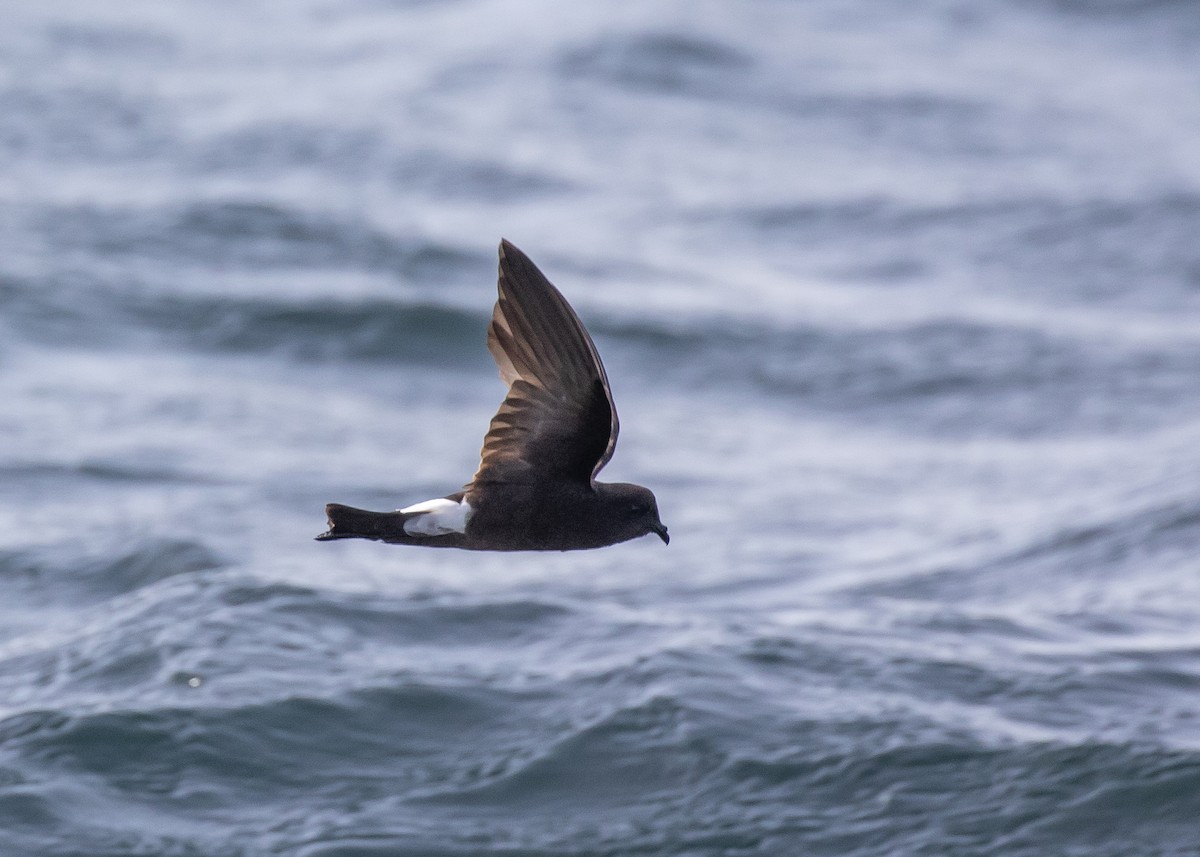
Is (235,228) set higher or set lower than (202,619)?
higher

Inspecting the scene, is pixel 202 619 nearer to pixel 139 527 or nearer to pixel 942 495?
pixel 139 527

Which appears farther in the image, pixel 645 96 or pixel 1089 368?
pixel 645 96

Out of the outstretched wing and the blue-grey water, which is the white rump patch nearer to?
the outstretched wing

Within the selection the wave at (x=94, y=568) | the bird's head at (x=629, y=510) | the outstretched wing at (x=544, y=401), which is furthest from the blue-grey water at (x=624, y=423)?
the outstretched wing at (x=544, y=401)

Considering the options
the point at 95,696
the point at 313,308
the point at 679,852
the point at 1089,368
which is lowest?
the point at 679,852

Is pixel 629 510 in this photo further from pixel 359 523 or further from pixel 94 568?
pixel 94 568

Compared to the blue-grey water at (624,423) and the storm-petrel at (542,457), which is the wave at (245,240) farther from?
the storm-petrel at (542,457)

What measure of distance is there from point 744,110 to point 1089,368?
26.3 ft

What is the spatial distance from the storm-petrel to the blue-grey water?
409 centimetres

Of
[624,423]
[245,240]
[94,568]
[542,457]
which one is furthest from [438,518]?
[245,240]

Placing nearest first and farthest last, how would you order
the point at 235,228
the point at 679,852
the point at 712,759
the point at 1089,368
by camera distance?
the point at 679,852 < the point at 712,759 < the point at 1089,368 < the point at 235,228

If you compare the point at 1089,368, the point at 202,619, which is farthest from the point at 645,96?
the point at 202,619

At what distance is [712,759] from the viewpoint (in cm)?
1011

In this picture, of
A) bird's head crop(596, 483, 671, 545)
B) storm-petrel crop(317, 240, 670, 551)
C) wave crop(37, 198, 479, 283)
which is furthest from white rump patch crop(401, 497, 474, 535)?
wave crop(37, 198, 479, 283)
